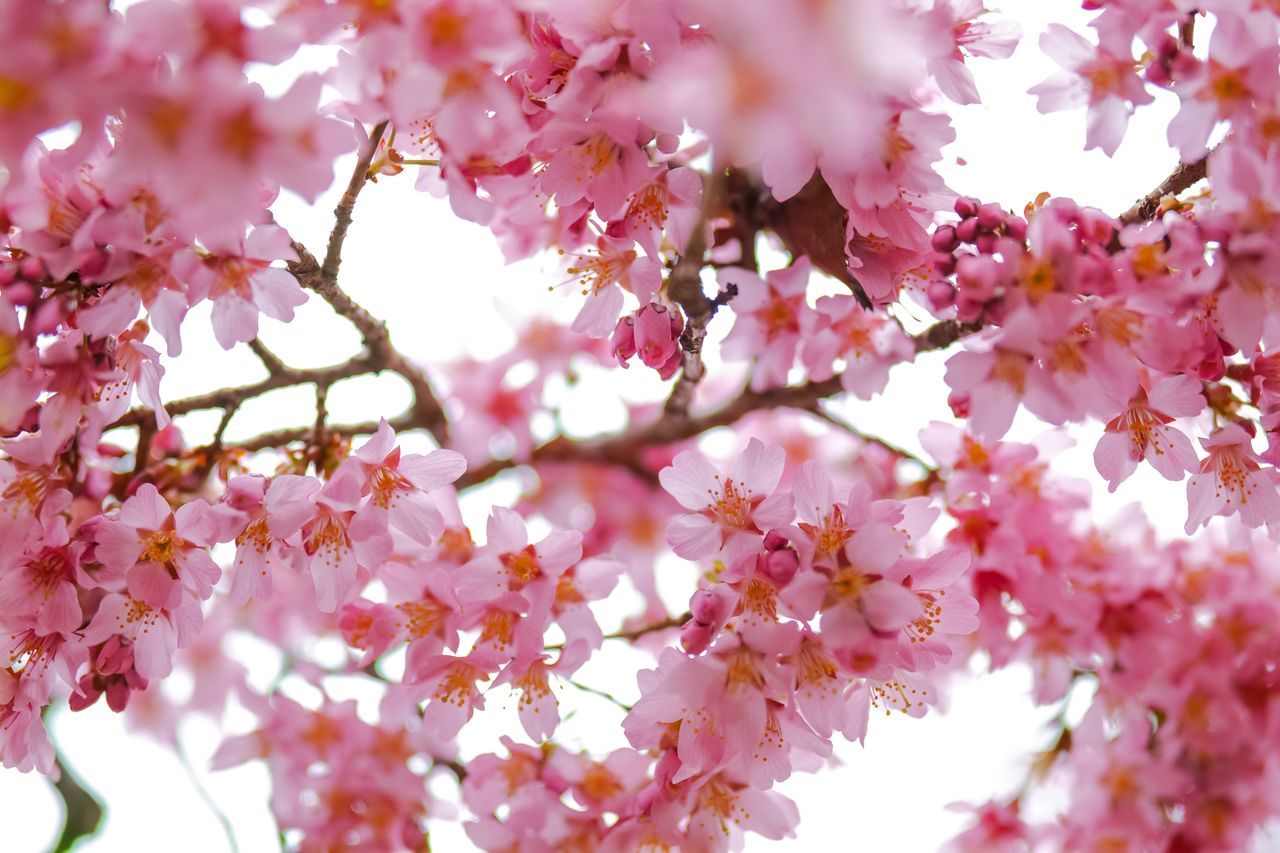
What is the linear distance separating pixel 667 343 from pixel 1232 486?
26.6 inches

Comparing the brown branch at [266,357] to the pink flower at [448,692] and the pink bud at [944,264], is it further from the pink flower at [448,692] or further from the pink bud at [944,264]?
the pink bud at [944,264]

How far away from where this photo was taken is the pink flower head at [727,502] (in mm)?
1032

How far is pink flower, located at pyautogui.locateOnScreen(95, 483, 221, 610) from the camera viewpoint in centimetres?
106

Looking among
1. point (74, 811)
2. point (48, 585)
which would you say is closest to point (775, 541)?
point (48, 585)

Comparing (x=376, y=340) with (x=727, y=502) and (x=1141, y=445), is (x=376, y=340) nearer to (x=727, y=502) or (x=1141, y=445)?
(x=727, y=502)

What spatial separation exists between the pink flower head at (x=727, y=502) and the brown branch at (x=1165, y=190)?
488 mm

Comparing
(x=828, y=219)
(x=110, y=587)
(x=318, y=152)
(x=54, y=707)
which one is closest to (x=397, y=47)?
(x=318, y=152)

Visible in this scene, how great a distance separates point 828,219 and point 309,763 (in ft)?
4.04

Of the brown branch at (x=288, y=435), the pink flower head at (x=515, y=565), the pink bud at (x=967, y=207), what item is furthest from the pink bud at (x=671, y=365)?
the brown branch at (x=288, y=435)

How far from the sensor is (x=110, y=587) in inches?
41.9

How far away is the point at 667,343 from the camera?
3.44 feet

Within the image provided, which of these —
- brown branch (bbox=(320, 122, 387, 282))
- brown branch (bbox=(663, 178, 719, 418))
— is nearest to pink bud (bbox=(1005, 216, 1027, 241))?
brown branch (bbox=(663, 178, 719, 418))

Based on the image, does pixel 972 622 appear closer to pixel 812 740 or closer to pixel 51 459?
pixel 812 740

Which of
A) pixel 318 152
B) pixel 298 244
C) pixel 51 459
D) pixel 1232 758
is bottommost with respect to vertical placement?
pixel 1232 758
